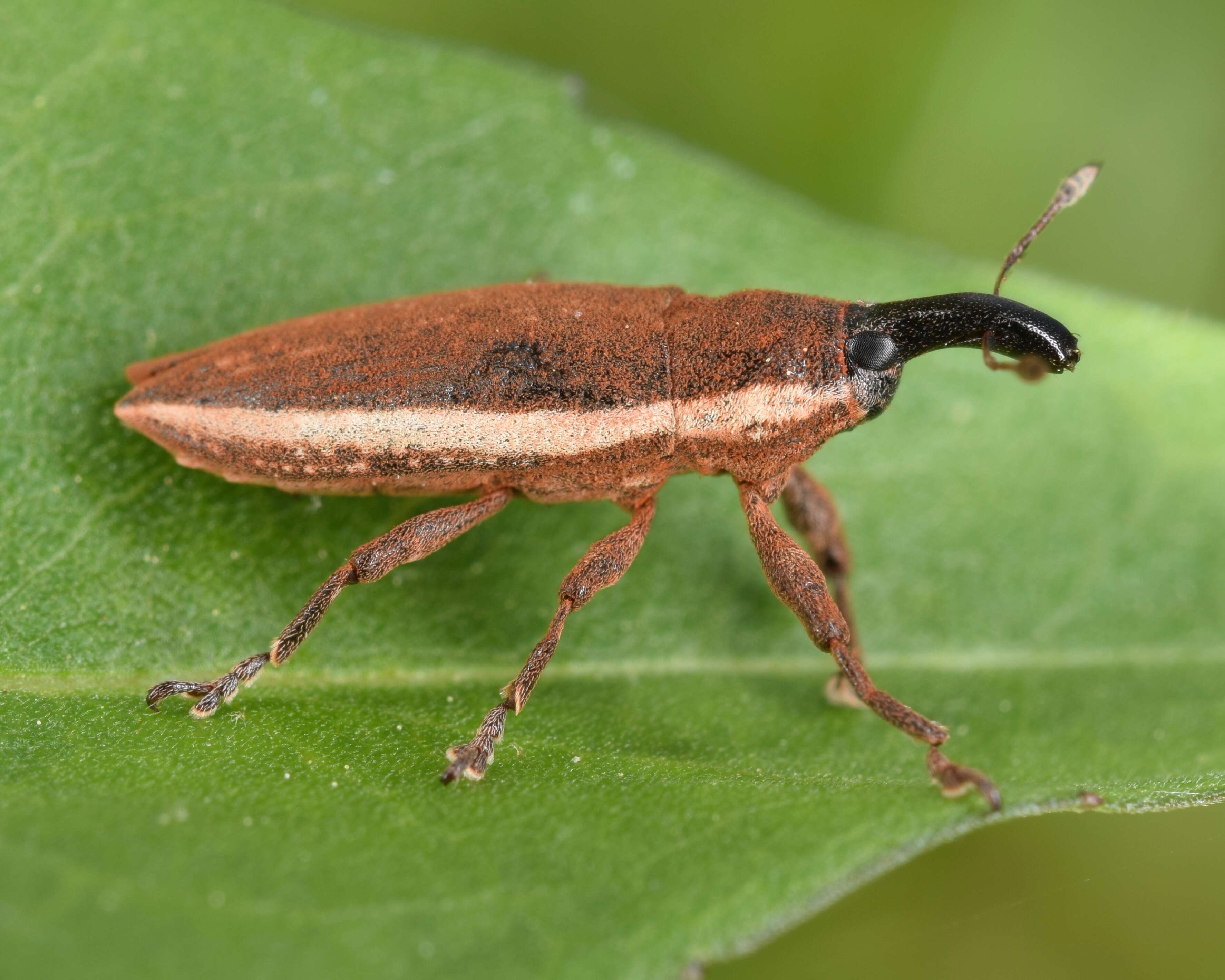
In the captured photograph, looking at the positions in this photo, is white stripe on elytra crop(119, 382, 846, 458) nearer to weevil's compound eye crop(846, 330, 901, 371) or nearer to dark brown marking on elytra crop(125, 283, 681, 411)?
dark brown marking on elytra crop(125, 283, 681, 411)

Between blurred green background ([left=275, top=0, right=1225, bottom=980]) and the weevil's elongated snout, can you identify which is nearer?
the weevil's elongated snout

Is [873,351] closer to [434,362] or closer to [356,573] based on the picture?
[434,362]

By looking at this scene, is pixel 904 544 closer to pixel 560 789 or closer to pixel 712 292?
pixel 712 292

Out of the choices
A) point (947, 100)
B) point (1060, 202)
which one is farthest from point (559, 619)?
point (947, 100)

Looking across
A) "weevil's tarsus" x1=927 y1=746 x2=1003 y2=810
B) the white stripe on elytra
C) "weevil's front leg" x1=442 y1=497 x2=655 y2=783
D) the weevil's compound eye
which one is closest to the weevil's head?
the weevil's compound eye

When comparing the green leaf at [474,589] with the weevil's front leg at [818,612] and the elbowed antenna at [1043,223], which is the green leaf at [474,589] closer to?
the weevil's front leg at [818,612]

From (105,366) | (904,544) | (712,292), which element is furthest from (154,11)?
(904,544)
